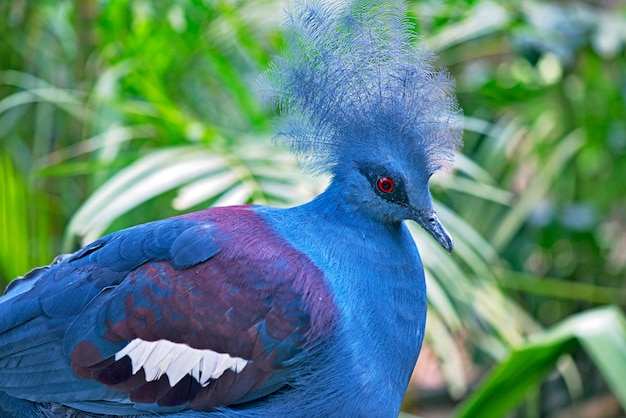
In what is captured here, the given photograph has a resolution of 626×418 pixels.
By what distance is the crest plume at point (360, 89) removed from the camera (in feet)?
4.14

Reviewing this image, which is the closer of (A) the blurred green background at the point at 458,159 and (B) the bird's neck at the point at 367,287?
(B) the bird's neck at the point at 367,287

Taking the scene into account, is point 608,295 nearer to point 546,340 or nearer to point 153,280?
point 546,340

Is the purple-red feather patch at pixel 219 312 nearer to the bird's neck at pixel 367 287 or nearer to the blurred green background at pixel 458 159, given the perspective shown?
the bird's neck at pixel 367 287

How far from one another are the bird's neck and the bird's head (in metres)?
0.04

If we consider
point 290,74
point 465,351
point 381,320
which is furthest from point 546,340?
point 465,351

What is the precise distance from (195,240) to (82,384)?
277mm

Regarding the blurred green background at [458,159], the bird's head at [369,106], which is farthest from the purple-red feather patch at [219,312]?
the blurred green background at [458,159]

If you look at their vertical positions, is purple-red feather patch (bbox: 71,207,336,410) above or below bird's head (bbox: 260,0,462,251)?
below

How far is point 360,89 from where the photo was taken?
1279 mm

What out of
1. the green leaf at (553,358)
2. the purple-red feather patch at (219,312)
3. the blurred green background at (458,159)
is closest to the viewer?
the purple-red feather patch at (219,312)

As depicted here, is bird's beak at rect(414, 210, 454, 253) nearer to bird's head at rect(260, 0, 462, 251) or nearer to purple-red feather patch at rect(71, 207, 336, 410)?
bird's head at rect(260, 0, 462, 251)

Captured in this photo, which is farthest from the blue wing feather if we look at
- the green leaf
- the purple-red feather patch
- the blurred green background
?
the green leaf

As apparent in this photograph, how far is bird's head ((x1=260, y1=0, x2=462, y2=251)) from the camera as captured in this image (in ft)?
4.11

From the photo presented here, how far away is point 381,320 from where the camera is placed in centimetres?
122
